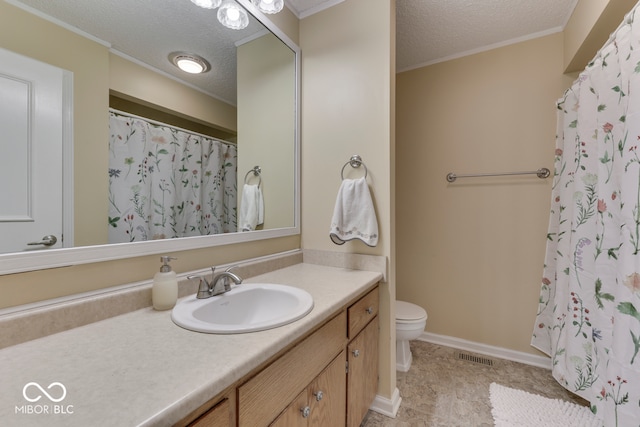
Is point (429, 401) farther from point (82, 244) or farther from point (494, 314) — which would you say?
point (82, 244)

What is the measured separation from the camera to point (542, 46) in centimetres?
186

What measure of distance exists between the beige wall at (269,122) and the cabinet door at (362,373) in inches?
29.5

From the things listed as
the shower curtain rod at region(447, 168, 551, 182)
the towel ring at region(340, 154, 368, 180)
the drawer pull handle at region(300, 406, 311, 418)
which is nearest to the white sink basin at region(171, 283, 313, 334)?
the drawer pull handle at region(300, 406, 311, 418)

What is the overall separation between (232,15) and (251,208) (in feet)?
3.08

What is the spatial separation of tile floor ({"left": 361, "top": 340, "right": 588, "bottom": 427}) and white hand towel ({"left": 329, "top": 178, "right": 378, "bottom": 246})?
964 mm

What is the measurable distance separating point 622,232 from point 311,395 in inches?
52.1

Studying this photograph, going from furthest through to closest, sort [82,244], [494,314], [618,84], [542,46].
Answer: [494,314] → [542,46] → [618,84] → [82,244]

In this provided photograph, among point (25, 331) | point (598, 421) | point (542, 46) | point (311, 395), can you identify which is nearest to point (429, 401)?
point (598, 421)

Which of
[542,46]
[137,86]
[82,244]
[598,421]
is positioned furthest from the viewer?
[542,46]

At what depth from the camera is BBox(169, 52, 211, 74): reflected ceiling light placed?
1.10 meters

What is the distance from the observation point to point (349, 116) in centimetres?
152

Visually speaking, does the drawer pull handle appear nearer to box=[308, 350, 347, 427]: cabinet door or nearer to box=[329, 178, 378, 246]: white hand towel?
box=[308, 350, 347, 427]: cabinet door

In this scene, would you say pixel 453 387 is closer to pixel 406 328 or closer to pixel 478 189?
pixel 406 328

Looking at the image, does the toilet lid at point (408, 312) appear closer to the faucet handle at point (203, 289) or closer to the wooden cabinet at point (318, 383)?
the wooden cabinet at point (318, 383)
